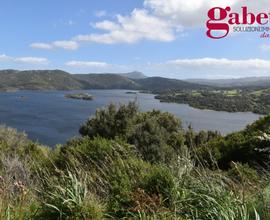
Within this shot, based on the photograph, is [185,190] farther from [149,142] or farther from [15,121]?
[15,121]

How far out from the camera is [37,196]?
195 inches

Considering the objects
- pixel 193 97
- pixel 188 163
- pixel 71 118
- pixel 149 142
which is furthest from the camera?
pixel 193 97

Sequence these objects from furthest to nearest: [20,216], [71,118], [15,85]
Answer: [15,85] < [71,118] < [20,216]

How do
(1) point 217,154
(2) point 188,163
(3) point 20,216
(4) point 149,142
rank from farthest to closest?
(4) point 149,142, (1) point 217,154, (2) point 188,163, (3) point 20,216

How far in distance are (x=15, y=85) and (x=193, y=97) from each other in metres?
104

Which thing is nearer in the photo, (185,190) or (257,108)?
(185,190)

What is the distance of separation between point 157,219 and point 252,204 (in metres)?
0.91

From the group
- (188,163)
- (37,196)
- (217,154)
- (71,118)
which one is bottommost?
(71,118)

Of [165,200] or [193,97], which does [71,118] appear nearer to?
[193,97]

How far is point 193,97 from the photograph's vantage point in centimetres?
11962

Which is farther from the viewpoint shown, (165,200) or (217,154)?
(217,154)

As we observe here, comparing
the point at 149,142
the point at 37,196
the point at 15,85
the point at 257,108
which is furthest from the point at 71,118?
the point at 15,85

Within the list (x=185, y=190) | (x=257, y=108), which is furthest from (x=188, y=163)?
(x=257, y=108)

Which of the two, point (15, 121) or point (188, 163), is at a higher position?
point (188, 163)
